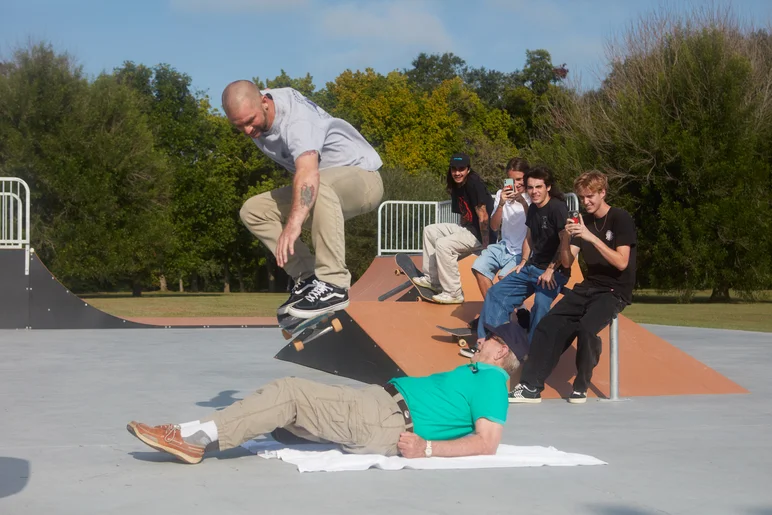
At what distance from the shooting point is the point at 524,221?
934 cm

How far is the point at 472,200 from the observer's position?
34.3 feet

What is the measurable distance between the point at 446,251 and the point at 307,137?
5031mm

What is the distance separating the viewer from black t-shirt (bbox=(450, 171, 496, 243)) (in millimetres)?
10328

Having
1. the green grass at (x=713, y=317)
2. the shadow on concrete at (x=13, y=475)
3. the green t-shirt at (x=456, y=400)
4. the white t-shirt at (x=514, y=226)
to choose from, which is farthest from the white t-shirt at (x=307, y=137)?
the green grass at (x=713, y=317)

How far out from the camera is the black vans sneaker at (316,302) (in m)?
5.68

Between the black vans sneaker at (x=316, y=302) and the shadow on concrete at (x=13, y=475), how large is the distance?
5.87 ft

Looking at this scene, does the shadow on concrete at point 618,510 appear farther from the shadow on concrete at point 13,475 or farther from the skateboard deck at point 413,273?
the skateboard deck at point 413,273

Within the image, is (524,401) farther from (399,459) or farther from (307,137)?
(307,137)

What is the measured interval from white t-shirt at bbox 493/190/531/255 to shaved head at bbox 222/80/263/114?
4555 millimetres

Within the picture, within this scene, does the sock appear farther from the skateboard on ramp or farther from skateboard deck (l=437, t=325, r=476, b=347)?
skateboard deck (l=437, t=325, r=476, b=347)

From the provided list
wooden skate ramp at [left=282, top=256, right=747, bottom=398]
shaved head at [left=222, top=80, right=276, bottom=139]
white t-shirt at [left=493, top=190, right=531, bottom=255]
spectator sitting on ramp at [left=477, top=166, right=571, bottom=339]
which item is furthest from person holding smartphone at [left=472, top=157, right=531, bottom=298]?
shaved head at [left=222, top=80, right=276, bottom=139]

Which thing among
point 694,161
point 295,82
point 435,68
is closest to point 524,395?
point 694,161

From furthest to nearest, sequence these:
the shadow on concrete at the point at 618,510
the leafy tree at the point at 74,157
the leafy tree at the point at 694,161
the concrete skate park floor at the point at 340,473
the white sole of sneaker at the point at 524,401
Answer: the leafy tree at the point at 74,157 < the leafy tree at the point at 694,161 < the white sole of sneaker at the point at 524,401 < the concrete skate park floor at the point at 340,473 < the shadow on concrete at the point at 618,510

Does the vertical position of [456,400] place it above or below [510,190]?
below
